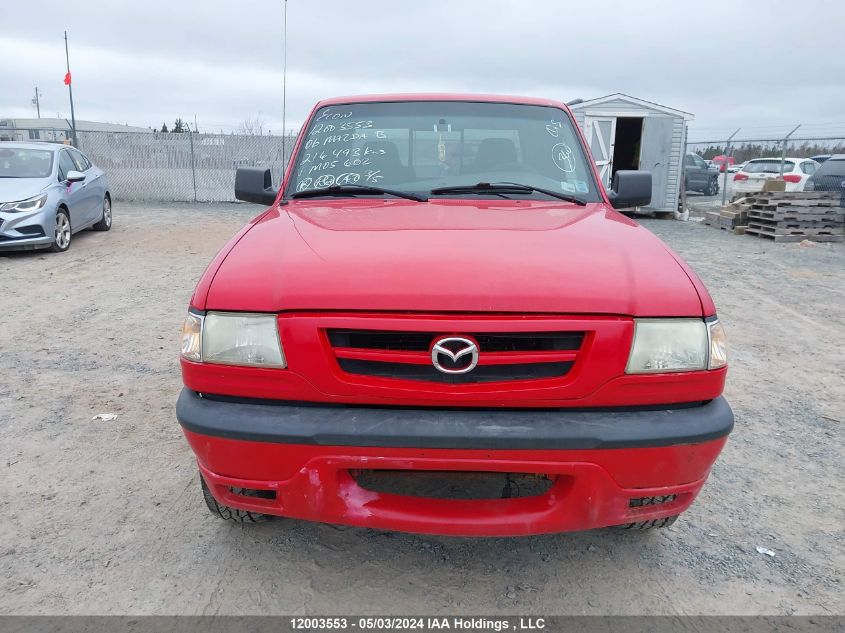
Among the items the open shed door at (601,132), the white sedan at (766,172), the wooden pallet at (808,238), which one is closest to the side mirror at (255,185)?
the wooden pallet at (808,238)

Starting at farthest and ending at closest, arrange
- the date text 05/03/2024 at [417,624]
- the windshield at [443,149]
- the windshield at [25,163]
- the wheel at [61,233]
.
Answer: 1. the windshield at [25,163]
2. the wheel at [61,233]
3. the windshield at [443,149]
4. the date text 05/03/2024 at [417,624]

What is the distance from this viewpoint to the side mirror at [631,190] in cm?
340

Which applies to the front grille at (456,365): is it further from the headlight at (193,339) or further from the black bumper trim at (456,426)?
the headlight at (193,339)

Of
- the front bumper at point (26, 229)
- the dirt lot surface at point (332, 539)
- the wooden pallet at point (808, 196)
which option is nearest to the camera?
the dirt lot surface at point (332, 539)

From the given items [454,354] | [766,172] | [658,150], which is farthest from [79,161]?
[766,172]

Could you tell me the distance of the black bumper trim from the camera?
1815mm

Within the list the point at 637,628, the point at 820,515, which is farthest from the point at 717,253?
the point at 637,628

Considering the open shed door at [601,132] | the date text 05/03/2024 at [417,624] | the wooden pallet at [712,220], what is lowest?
the date text 05/03/2024 at [417,624]

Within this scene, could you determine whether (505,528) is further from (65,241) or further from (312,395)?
(65,241)

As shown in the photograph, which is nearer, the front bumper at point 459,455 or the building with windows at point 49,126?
the front bumper at point 459,455

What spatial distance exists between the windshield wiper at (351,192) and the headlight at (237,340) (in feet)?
3.87

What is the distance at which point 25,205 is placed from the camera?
815 cm

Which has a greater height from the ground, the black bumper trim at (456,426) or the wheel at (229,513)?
the black bumper trim at (456,426)

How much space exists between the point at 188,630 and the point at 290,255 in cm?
127
